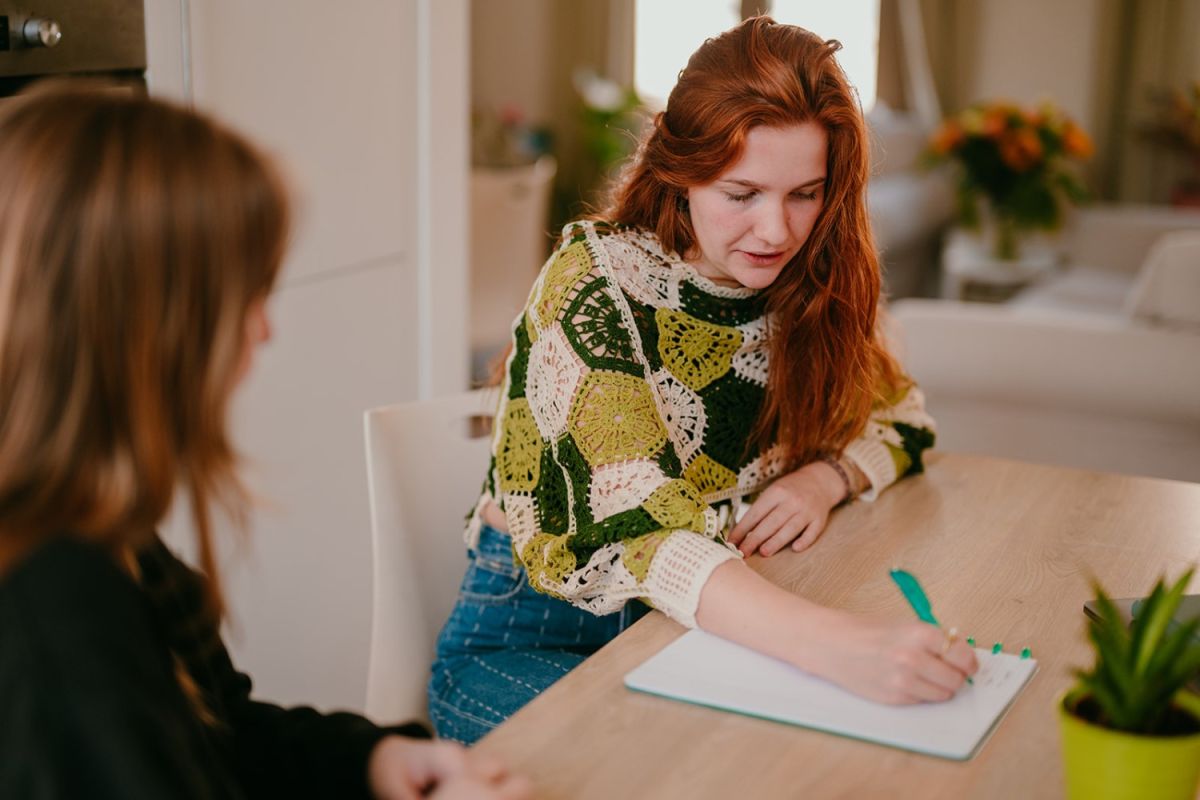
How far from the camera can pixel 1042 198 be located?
4.96 m

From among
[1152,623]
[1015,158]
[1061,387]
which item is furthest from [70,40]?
[1015,158]

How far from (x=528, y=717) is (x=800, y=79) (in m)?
0.77

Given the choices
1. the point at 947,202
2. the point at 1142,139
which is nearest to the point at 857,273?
the point at 947,202

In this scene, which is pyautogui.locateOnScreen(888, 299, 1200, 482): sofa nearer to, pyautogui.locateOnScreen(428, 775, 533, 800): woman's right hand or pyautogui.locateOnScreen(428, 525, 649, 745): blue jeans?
pyautogui.locateOnScreen(428, 525, 649, 745): blue jeans

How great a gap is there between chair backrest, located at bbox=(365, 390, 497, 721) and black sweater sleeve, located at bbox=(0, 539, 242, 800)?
0.77 meters

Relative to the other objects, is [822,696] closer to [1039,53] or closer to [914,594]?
[914,594]

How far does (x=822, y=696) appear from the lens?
1011mm

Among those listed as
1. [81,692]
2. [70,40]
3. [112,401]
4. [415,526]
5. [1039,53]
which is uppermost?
[1039,53]

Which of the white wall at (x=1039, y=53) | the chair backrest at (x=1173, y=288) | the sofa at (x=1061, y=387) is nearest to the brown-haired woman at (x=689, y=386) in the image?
the sofa at (x=1061, y=387)

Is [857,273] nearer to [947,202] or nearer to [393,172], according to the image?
[393,172]

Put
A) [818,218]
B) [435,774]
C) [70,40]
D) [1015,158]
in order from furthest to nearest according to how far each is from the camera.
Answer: [1015,158] < [70,40] < [818,218] < [435,774]

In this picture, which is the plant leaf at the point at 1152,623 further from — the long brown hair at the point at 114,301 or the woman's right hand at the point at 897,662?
the long brown hair at the point at 114,301

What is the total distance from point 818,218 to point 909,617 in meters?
0.52

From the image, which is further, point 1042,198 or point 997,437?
point 1042,198
